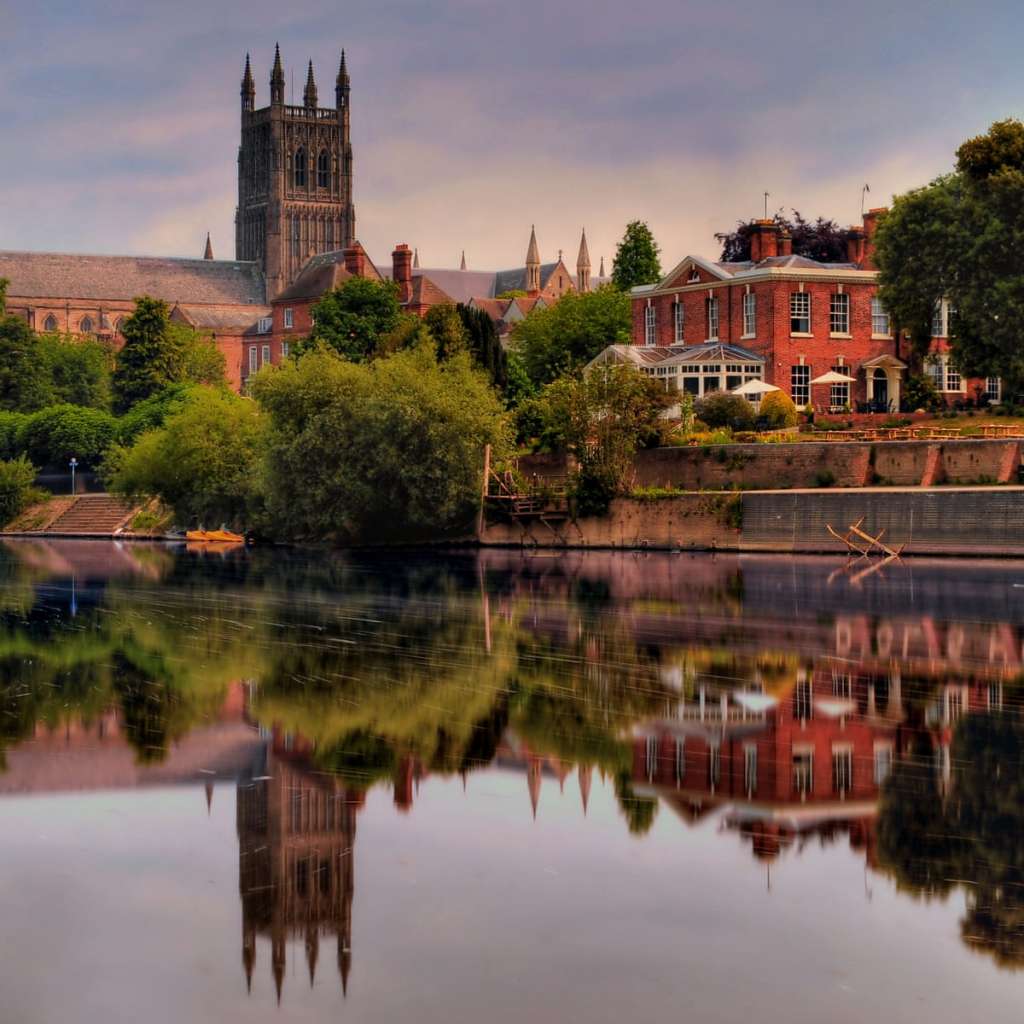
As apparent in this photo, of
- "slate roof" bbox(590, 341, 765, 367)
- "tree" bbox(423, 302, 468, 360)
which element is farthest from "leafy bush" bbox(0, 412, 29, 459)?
"slate roof" bbox(590, 341, 765, 367)

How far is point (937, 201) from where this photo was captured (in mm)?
63906

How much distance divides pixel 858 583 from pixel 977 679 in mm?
18582

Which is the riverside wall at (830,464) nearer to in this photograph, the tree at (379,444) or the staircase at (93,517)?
the tree at (379,444)

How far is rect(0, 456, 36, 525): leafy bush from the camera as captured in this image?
98438 millimetres

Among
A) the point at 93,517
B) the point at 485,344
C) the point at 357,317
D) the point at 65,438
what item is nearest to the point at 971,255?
the point at 485,344

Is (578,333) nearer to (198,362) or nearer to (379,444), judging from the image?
(379,444)

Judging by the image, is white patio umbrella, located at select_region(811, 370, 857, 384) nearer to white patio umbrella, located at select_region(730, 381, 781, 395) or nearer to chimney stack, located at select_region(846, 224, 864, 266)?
white patio umbrella, located at select_region(730, 381, 781, 395)

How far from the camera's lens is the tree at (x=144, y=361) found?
119188 mm

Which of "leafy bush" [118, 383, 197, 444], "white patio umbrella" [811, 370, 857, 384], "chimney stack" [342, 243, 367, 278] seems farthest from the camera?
"chimney stack" [342, 243, 367, 278]

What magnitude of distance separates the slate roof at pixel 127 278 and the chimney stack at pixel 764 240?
118501 millimetres

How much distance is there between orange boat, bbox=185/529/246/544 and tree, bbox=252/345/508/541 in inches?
245

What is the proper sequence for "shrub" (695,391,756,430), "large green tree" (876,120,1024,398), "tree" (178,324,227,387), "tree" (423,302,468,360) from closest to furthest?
1. "large green tree" (876,120,1024,398)
2. "shrub" (695,391,756,430)
3. "tree" (423,302,468,360)
4. "tree" (178,324,227,387)

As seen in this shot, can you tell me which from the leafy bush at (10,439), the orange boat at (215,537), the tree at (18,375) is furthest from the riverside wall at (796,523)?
the tree at (18,375)

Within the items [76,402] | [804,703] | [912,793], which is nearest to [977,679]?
[804,703]
